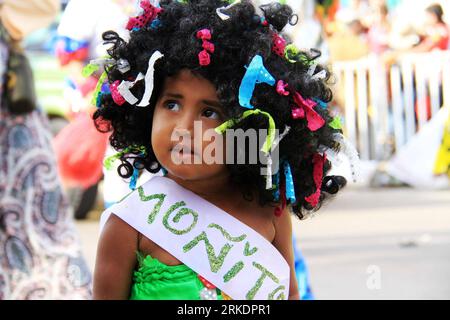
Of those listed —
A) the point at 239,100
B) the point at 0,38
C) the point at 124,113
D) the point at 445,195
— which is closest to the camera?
the point at 239,100

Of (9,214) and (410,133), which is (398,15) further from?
(9,214)

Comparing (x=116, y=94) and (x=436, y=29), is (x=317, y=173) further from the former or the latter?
(x=436, y=29)

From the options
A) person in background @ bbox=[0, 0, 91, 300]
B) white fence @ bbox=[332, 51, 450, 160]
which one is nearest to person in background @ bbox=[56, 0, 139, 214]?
person in background @ bbox=[0, 0, 91, 300]

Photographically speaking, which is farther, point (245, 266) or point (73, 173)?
point (73, 173)

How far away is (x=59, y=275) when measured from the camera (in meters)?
3.46

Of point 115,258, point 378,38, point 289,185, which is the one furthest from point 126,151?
point 378,38

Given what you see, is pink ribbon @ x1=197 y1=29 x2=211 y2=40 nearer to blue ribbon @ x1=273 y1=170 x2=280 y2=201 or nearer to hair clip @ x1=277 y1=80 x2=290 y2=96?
hair clip @ x1=277 y1=80 x2=290 y2=96

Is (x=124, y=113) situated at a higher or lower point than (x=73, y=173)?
higher

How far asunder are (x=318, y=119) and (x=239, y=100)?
191mm

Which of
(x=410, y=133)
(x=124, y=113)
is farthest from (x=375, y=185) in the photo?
(x=124, y=113)

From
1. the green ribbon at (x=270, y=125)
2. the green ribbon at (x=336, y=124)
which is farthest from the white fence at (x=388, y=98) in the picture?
the green ribbon at (x=270, y=125)

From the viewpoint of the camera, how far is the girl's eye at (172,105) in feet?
6.30

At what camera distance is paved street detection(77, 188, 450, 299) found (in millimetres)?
4656

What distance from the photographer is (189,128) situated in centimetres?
186
